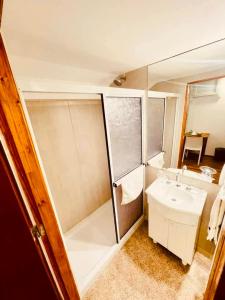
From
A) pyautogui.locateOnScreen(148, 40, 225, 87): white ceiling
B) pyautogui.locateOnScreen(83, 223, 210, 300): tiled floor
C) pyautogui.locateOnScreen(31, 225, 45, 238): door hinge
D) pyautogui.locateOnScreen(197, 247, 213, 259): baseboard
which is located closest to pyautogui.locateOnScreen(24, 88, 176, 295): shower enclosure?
pyautogui.locateOnScreen(83, 223, 210, 300): tiled floor

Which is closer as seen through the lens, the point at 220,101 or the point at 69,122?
the point at 220,101

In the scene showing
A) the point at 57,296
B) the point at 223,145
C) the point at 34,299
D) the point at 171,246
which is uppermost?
the point at 223,145

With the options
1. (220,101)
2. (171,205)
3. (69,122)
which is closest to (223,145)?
(220,101)

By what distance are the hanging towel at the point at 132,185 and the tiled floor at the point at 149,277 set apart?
71 centimetres

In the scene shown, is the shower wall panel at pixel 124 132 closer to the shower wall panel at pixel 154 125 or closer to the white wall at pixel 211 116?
the shower wall panel at pixel 154 125

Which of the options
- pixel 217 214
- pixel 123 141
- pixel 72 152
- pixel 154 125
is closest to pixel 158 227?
pixel 217 214

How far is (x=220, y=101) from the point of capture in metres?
1.24

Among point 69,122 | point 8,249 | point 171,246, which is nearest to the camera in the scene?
point 8,249

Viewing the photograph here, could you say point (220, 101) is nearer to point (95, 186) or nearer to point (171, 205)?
point (171, 205)

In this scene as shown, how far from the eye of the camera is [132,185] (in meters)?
1.55

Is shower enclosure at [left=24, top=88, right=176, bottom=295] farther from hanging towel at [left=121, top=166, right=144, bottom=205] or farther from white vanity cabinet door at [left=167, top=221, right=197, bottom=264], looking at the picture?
white vanity cabinet door at [left=167, top=221, right=197, bottom=264]

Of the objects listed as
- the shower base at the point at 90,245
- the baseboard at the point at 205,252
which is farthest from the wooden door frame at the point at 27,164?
the baseboard at the point at 205,252

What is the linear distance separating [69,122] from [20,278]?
152cm

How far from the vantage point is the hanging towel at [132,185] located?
1466mm
